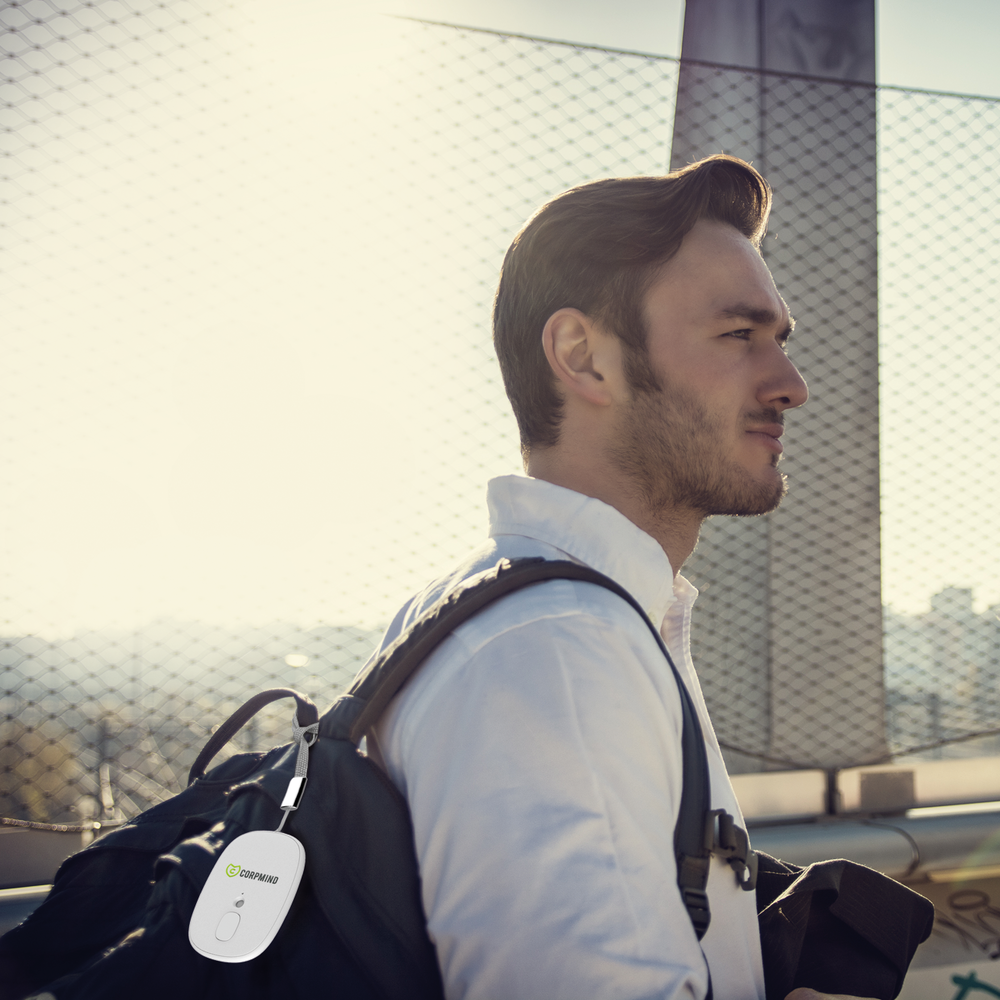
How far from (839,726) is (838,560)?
1.26 ft

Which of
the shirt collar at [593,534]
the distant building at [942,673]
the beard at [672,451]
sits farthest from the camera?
the distant building at [942,673]

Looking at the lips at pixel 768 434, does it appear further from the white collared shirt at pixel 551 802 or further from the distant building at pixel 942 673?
the distant building at pixel 942 673

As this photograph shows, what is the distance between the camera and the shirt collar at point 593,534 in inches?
23.2

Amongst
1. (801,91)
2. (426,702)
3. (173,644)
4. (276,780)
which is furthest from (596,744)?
(801,91)

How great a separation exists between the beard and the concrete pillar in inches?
35.9

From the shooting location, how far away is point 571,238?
0.76 metres

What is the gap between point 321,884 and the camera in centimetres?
39

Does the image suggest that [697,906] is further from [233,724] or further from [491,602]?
[233,724]

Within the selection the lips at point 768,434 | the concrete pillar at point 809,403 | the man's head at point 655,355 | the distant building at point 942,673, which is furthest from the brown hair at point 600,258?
the distant building at point 942,673

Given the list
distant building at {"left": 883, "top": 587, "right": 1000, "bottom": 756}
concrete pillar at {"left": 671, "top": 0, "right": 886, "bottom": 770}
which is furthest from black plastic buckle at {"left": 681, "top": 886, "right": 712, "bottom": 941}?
distant building at {"left": 883, "top": 587, "right": 1000, "bottom": 756}

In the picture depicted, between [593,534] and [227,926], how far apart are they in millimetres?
380

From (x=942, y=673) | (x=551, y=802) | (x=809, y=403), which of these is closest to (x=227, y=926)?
(x=551, y=802)

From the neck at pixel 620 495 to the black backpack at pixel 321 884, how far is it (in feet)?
0.77

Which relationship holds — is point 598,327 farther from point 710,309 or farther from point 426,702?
point 426,702
